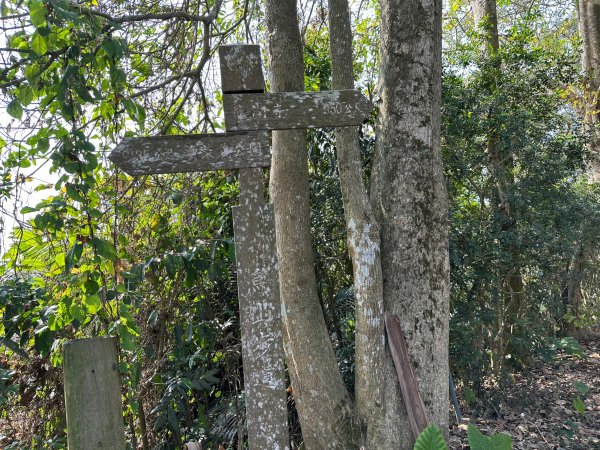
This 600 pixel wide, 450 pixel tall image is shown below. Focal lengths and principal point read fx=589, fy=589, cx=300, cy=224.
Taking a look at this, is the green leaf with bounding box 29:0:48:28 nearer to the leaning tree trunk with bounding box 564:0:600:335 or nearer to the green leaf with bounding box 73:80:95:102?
the green leaf with bounding box 73:80:95:102

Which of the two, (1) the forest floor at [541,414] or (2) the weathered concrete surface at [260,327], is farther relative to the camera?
(1) the forest floor at [541,414]

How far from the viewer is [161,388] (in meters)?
5.21

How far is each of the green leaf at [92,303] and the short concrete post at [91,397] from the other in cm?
96

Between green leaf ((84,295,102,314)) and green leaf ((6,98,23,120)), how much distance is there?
3.70 ft

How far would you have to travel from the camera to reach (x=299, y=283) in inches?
173

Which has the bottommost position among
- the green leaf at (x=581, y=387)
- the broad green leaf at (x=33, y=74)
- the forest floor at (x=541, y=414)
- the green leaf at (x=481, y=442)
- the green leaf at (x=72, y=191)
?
the forest floor at (x=541, y=414)

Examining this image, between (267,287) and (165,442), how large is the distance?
2.90m

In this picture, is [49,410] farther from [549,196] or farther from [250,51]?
[549,196]

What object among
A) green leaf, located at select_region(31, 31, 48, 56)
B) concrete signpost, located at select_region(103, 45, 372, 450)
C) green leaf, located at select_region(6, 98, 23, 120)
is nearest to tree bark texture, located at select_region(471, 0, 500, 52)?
concrete signpost, located at select_region(103, 45, 372, 450)

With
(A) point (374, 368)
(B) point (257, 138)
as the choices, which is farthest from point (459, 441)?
(B) point (257, 138)

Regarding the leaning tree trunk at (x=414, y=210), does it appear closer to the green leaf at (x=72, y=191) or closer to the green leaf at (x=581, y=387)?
the green leaf at (x=72, y=191)

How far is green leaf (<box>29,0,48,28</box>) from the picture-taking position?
292cm

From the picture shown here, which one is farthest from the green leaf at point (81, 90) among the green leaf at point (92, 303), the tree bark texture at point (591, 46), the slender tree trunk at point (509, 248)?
the tree bark texture at point (591, 46)

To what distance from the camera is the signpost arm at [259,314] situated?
9.39 ft
